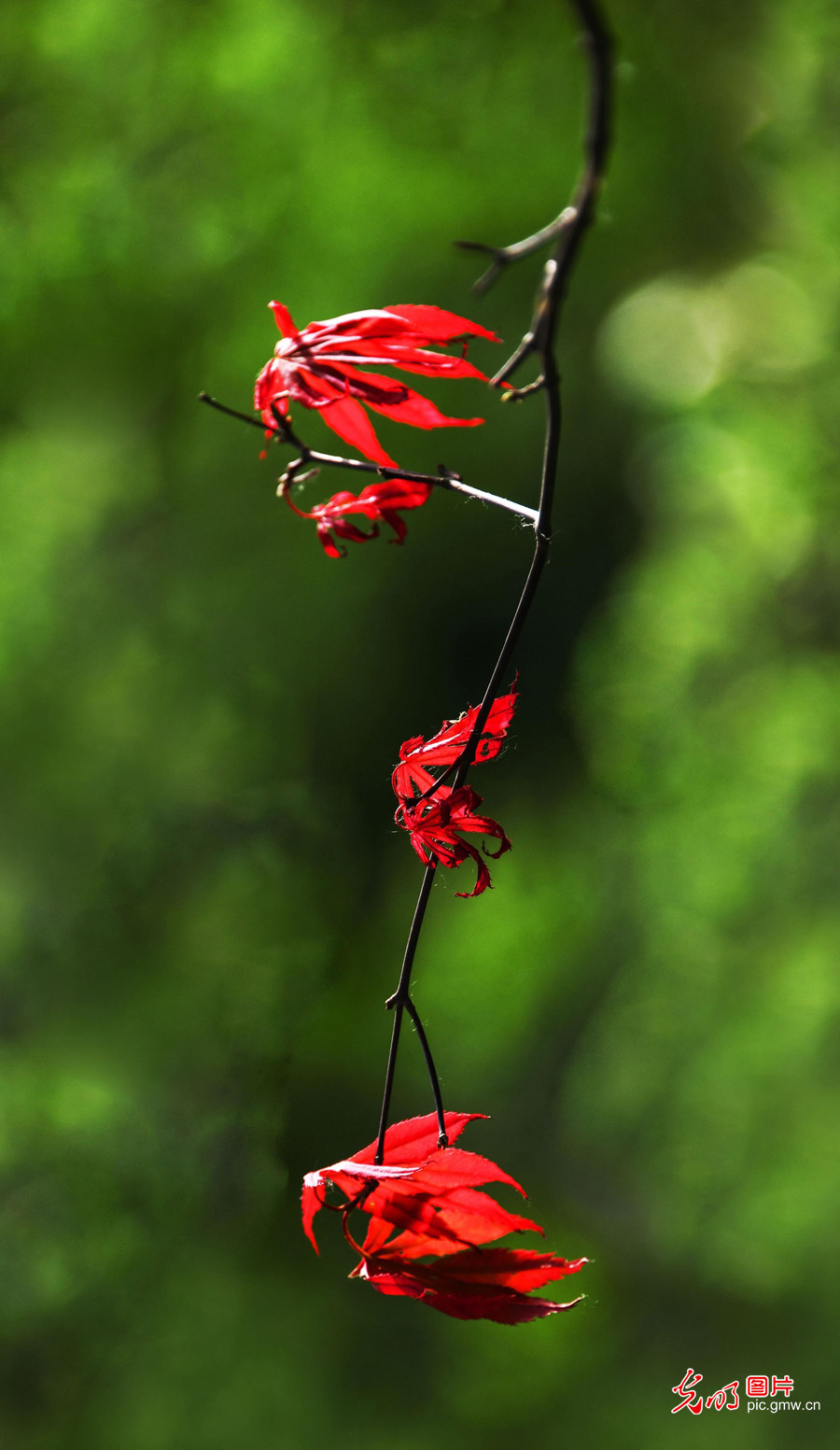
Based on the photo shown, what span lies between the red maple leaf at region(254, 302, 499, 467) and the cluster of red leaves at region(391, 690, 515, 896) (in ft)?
0.38

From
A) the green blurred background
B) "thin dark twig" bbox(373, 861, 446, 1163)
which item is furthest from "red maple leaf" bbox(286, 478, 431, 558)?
the green blurred background

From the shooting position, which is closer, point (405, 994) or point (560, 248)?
point (560, 248)

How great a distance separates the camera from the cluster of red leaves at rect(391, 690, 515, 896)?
0.39 meters

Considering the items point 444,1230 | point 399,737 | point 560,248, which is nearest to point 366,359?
point 560,248

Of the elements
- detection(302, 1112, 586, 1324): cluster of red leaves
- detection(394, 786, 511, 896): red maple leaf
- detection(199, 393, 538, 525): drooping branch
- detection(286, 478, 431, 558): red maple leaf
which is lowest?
detection(302, 1112, 586, 1324): cluster of red leaves

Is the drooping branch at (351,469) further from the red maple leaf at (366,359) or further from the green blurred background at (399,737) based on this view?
the green blurred background at (399,737)

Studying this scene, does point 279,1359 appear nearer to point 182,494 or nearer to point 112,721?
point 112,721

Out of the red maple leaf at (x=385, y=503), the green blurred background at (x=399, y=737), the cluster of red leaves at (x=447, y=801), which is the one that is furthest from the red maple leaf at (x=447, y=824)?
the green blurred background at (x=399, y=737)

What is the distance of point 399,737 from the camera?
161 cm

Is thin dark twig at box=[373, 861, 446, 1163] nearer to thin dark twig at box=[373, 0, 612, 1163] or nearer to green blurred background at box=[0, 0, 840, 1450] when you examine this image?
thin dark twig at box=[373, 0, 612, 1163]

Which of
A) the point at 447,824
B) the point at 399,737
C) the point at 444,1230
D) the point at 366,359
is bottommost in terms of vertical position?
the point at 444,1230

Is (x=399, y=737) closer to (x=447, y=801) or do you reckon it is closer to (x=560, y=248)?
(x=447, y=801)

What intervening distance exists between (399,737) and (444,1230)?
1.20 metres

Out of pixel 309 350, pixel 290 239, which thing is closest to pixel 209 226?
pixel 290 239
